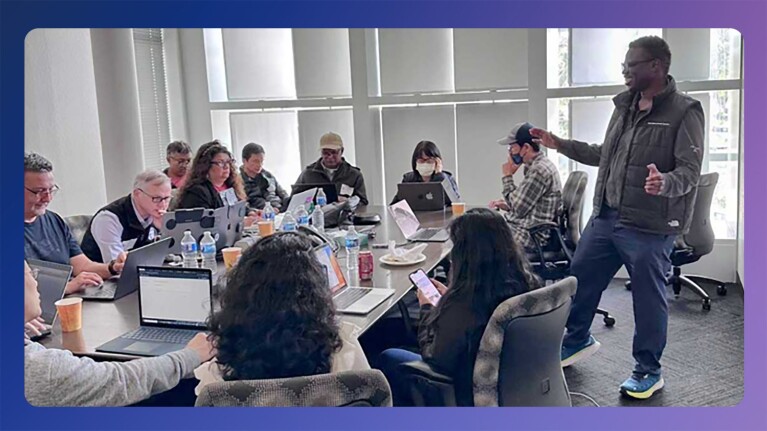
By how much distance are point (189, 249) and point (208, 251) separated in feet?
0.24

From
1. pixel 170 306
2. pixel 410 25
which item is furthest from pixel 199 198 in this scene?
pixel 410 25

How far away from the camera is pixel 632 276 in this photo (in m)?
2.24

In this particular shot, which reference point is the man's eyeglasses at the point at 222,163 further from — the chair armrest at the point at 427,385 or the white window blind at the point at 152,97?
Answer: the chair armrest at the point at 427,385

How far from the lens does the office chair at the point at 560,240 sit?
326 cm

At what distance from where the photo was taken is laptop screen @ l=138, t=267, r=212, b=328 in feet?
5.70

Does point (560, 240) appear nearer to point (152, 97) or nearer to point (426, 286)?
point (426, 286)

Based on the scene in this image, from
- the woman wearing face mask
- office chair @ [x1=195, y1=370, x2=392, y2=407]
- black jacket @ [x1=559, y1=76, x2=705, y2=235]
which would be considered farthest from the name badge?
office chair @ [x1=195, y1=370, x2=392, y2=407]

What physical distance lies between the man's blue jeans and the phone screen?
0.45 metres

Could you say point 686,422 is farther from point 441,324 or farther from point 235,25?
point 235,25

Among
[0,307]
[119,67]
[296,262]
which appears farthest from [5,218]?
[119,67]

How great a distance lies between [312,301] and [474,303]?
499mm

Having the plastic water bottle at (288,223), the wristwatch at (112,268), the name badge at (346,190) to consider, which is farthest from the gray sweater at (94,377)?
the name badge at (346,190)

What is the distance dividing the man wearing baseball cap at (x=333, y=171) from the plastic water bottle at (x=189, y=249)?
1786 mm

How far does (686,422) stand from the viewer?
41.2 inches
